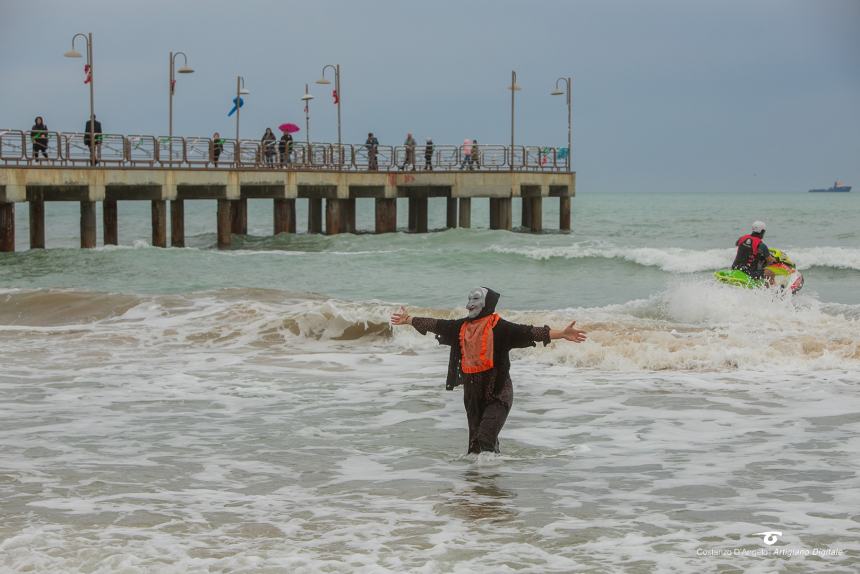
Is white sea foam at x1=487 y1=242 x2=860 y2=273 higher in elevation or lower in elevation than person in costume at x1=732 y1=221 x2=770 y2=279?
lower

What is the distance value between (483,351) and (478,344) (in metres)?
0.06

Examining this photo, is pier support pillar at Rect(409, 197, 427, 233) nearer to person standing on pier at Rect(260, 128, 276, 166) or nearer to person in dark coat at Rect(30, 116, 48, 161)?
person standing on pier at Rect(260, 128, 276, 166)

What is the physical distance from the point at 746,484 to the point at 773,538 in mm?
1352

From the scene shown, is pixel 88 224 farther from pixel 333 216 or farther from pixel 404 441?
pixel 404 441

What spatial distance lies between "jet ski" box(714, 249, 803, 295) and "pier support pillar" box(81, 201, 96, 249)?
20.1 meters

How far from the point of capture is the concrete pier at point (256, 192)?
32.8 m

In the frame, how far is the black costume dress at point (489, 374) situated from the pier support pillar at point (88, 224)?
89.8 feet

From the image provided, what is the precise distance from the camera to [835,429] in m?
10.4

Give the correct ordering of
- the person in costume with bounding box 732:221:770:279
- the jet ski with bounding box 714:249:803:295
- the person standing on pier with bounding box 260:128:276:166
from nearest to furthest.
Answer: the person in costume with bounding box 732:221:770:279, the jet ski with bounding box 714:249:803:295, the person standing on pier with bounding box 260:128:276:166

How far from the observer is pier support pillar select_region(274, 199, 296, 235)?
42.8m

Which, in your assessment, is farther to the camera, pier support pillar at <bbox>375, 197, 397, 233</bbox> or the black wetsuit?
pier support pillar at <bbox>375, 197, 397, 233</bbox>

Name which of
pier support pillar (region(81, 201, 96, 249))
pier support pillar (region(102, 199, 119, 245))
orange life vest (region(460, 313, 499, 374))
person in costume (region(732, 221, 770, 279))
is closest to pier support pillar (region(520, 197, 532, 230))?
pier support pillar (region(102, 199, 119, 245))

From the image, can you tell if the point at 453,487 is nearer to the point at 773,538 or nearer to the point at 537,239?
the point at 773,538

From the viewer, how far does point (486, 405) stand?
8.59m
